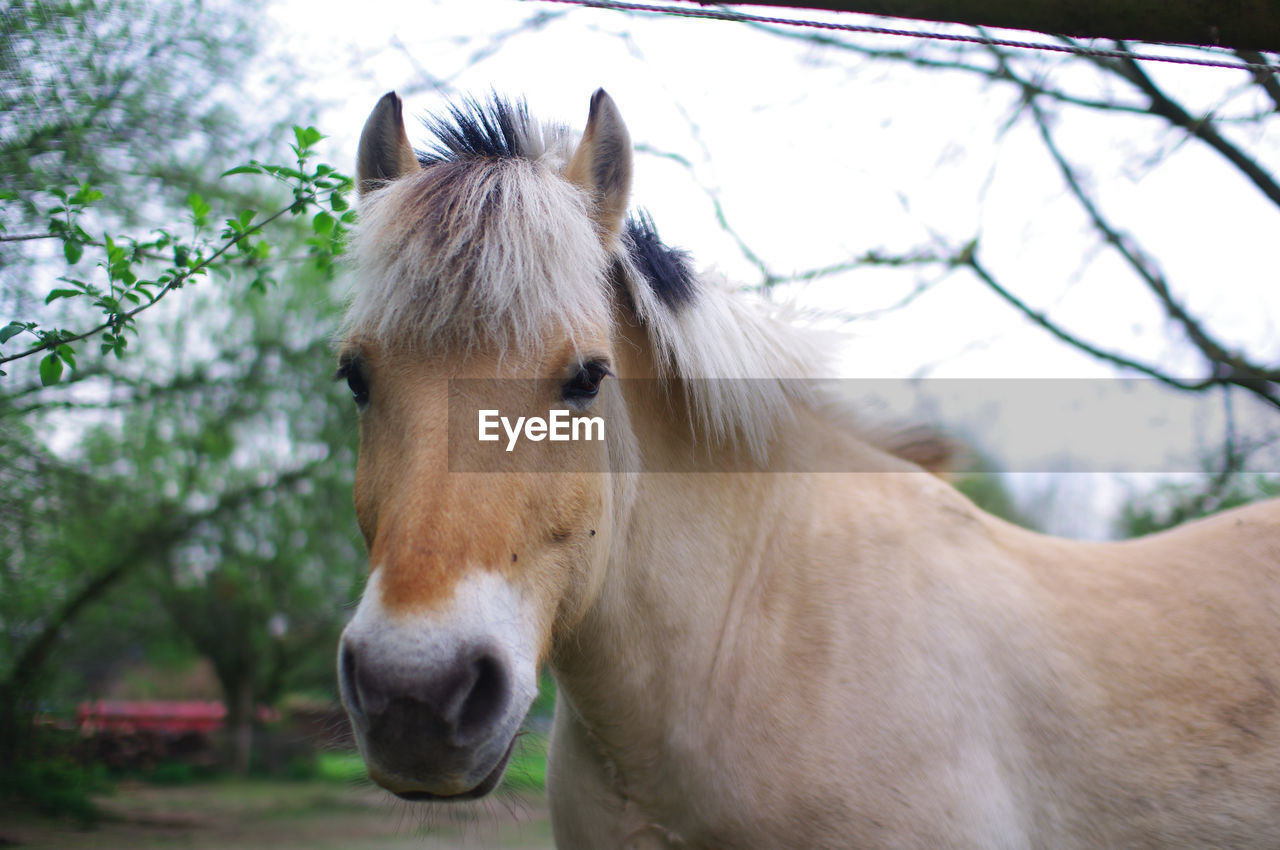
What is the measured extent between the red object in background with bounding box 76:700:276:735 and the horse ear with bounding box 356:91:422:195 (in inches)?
382

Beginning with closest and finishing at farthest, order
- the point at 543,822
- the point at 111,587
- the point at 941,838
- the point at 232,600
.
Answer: the point at 941,838, the point at 111,587, the point at 543,822, the point at 232,600

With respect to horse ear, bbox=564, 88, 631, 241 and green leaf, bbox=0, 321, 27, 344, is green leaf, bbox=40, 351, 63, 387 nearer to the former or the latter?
green leaf, bbox=0, 321, 27, 344

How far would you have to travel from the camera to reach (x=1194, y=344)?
4.84m

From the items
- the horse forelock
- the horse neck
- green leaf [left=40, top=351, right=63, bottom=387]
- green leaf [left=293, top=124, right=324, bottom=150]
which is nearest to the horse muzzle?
the horse neck

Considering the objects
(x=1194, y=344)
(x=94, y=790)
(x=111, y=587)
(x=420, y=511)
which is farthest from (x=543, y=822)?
(x=420, y=511)

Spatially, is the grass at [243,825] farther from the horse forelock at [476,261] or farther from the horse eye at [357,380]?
the horse forelock at [476,261]

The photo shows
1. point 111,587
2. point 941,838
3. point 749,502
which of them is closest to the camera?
point 941,838

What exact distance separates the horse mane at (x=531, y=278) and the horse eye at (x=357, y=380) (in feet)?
0.34

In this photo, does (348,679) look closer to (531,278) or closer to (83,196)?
(531,278)

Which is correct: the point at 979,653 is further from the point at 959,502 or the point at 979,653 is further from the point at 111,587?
the point at 111,587

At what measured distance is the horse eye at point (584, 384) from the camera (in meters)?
1.96

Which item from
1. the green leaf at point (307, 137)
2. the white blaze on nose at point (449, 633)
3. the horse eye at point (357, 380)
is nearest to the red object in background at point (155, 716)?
the green leaf at point (307, 137)

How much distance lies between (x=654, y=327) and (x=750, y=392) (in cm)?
39

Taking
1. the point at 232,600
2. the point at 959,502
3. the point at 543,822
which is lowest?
the point at 543,822
